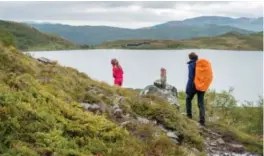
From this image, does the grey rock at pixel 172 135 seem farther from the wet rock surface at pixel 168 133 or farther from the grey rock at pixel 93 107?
the grey rock at pixel 93 107

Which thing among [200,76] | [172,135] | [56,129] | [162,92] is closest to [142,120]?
[172,135]

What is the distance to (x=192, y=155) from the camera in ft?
34.2

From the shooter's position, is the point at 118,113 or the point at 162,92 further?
the point at 162,92

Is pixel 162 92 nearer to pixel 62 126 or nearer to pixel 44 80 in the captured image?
pixel 44 80

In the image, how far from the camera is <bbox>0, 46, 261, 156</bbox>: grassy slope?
862 cm

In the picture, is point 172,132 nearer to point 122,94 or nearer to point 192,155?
point 192,155

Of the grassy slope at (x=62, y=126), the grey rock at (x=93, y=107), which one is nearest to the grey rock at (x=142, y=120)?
the grassy slope at (x=62, y=126)

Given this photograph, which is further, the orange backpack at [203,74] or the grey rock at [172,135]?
the orange backpack at [203,74]

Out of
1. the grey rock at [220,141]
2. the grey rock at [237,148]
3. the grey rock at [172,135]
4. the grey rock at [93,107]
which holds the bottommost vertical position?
the grey rock at [237,148]

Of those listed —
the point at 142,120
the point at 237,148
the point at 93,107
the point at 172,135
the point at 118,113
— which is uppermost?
the point at 93,107

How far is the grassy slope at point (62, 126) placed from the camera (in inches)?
339

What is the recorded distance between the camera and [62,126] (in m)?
9.50

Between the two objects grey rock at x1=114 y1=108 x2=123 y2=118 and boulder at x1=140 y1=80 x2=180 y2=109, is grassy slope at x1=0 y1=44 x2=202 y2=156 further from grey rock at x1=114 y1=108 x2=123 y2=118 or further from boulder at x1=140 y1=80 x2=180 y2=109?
boulder at x1=140 y1=80 x2=180 y2=109

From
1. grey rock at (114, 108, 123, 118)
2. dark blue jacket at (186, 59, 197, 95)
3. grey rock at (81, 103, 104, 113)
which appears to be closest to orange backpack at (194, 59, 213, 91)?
dark blue jacket at (186, 59, 197, 95)
